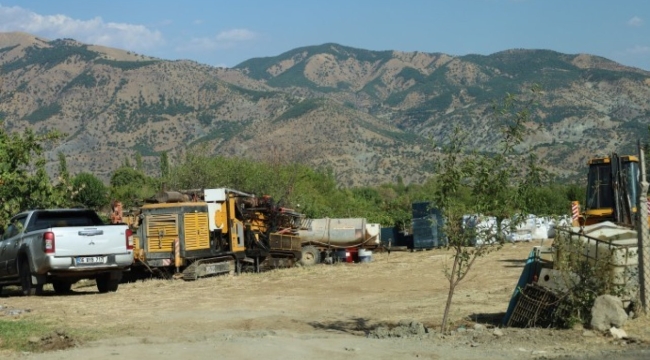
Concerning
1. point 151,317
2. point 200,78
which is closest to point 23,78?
point 200,78

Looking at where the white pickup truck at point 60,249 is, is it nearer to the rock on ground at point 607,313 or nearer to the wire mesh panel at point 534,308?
the wire mesh panel at point 534,308

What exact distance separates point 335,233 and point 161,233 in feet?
36.4

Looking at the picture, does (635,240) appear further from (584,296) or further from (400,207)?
(400,207)

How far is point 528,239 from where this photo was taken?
4941 cm

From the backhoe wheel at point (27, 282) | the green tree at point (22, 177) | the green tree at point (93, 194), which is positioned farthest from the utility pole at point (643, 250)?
the green tree at point (93, 194)

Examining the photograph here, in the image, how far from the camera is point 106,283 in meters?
22.3

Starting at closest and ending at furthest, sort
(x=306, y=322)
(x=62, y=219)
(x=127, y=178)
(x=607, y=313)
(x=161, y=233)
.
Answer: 1. (x=607, y=313)
2. (x=306, y=322)
3. (x=62, y=219)
4. (x=161, y=233)
5. (x=127, y=178)

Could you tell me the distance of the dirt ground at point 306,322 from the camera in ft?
40.7

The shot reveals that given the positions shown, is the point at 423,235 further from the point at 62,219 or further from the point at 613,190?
the point at 62,219

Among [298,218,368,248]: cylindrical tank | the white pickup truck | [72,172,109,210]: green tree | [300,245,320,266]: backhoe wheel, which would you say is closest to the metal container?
[298,218,368,248]: cylindrical tank

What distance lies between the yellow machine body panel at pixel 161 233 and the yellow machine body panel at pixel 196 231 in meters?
0.36

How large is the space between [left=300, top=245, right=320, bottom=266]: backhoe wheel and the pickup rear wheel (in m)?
14.1

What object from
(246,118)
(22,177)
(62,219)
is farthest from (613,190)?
(246,118)

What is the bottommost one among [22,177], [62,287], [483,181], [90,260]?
[62,287]
